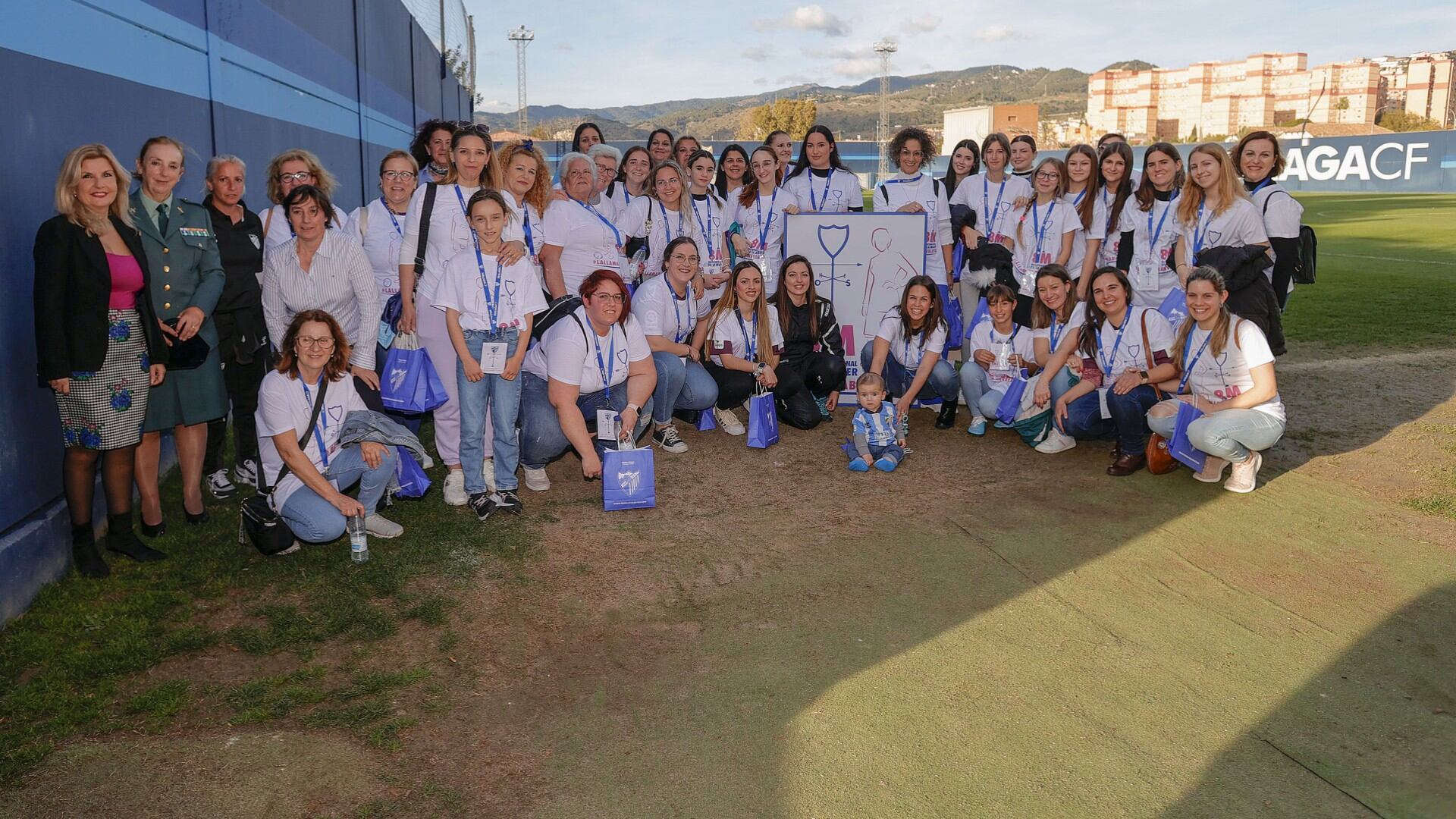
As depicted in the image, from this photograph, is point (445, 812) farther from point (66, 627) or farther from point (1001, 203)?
point (1001, 203)

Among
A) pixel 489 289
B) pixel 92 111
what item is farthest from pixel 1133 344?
pixel 92 111

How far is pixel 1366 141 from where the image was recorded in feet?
104

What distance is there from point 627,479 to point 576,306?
3.39 feet

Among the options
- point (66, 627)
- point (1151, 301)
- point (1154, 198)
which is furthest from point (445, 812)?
point (1154, 198)

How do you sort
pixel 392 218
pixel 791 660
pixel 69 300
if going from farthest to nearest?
1. pixel 392 218
2. pixel 69 300
3. pixel 791 660

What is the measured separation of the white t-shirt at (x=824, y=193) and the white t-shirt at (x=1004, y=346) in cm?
148

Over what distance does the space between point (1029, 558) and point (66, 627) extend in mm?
3979

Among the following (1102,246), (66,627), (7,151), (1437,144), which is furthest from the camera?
(1437,144)

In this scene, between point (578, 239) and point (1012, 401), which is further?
point (1012, 401)

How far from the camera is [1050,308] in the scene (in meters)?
6.51

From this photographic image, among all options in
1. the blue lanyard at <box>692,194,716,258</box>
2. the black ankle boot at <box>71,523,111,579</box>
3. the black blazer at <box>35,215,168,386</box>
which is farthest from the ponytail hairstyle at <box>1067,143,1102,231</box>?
the black ankle boot at <box>71,523,111,579</box>

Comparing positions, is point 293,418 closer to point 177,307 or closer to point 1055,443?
point 177,307

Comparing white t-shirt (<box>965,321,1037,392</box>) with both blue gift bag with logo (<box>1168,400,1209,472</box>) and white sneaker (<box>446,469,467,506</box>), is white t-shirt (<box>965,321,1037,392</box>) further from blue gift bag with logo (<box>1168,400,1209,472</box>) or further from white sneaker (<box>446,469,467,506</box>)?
white sneaker (<box>446,469,467,506</box>)

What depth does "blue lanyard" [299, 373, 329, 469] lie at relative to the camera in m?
4.62
